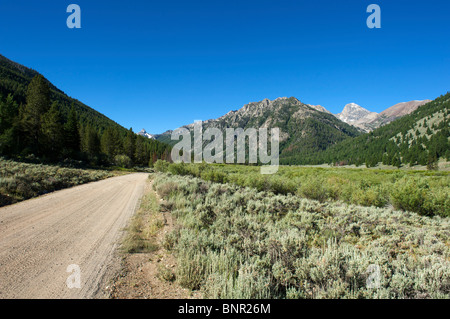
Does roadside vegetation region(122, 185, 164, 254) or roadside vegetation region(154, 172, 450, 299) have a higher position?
roadside vegetation region(154, 172, 450, 299)

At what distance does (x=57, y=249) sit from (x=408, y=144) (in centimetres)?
16299

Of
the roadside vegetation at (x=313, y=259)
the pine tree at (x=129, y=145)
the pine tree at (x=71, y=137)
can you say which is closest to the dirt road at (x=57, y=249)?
the roadside vegetation at (x=313, y=259)

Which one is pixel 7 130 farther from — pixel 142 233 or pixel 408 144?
pixel 408 144

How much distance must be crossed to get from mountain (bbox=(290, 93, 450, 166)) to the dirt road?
118m

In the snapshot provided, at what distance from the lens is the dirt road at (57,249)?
3922mm

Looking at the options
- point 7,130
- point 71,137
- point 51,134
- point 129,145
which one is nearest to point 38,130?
point 51,134

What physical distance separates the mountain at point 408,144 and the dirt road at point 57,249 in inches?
4628

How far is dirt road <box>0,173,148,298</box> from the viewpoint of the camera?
154 inches

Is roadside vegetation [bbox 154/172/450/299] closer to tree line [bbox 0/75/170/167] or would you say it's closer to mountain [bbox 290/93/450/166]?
tree line [bbox 0/75/170/167]

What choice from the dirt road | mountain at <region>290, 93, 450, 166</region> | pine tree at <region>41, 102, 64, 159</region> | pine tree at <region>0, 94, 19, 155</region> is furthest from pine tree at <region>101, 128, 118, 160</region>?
mountain at <region>290, 93, 450, 166</region>

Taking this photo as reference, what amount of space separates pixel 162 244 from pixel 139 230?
6.09ft

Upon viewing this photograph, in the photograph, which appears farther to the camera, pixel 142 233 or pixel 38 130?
pixel 38 130

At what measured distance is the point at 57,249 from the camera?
5676mm
